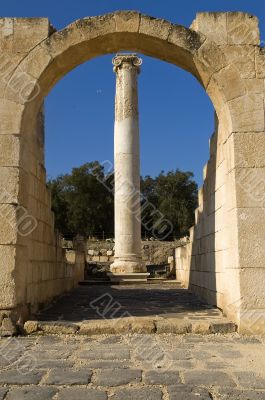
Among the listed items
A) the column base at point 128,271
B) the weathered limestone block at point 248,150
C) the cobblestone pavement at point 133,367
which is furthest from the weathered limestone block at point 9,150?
the column base at point 128,271

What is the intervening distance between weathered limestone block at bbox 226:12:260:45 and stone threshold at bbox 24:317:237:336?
4032 millimetres

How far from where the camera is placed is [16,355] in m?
4.46

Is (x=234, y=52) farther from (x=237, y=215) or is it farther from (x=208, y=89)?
(x=237, y=215)

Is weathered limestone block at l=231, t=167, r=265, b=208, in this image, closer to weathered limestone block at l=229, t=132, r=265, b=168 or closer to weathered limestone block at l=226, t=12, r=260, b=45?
weathered limestone block at l=229, t=132, r=265, b=168

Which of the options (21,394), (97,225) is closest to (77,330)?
(21,394)

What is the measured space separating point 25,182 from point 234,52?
3.60 m

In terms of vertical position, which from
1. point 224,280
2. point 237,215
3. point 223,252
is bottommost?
point 224,280

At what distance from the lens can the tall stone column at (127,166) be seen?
16.9 metres

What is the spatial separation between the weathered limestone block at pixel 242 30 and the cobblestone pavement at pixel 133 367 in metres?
4.18

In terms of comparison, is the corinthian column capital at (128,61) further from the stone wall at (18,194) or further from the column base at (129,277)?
the stone wall at (18,194)

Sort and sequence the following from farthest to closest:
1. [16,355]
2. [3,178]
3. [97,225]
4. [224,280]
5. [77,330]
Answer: [97,225]
[224,280]
[3,178]
[77,330]
[16,355]

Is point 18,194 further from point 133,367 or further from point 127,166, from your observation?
point 127,166

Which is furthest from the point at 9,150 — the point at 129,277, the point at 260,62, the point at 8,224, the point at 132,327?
the point at 129,277

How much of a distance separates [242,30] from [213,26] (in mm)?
430
